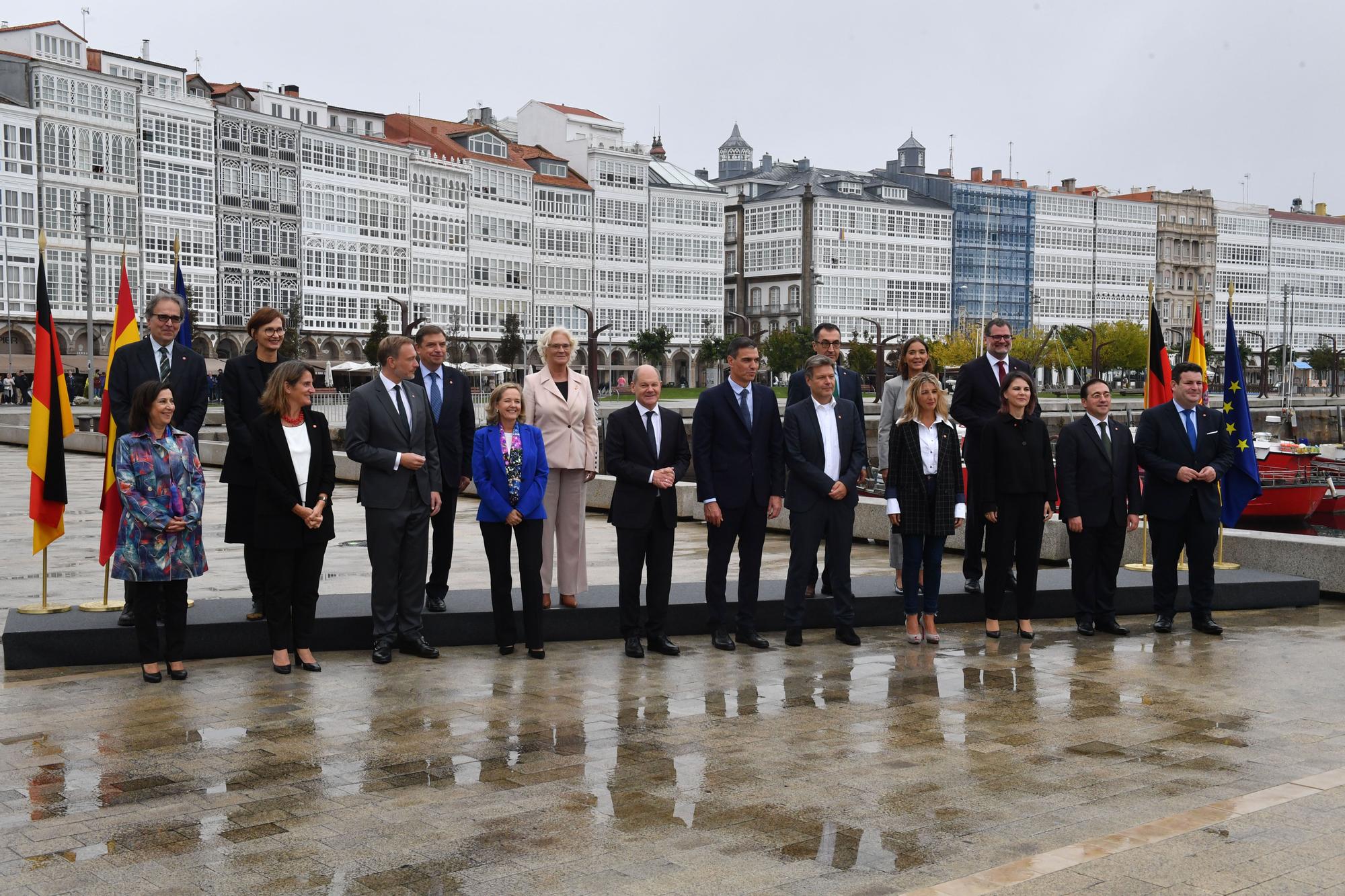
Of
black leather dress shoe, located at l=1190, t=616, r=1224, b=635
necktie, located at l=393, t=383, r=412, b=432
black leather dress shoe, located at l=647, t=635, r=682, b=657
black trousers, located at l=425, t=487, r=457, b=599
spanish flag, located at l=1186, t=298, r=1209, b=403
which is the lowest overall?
black leather dress shoe, located at l=1190, t=616, r=1224, b=635

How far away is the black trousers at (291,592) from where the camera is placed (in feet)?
28.2

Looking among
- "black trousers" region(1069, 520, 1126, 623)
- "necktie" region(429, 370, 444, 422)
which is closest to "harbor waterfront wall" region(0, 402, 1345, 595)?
"black trousers" region(1069, 520, 1126, 623)

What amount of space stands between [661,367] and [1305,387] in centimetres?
5713

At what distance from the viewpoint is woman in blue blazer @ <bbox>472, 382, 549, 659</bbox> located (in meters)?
9.25

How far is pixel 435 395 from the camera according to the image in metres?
10.1

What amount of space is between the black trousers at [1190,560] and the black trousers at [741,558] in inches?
120

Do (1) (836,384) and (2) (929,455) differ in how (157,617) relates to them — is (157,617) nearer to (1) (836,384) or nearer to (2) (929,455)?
(1) (836,384)

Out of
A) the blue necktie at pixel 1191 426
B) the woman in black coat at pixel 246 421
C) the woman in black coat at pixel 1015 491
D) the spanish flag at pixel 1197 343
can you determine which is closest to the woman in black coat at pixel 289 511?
the woman in black coat at pixel 246 421

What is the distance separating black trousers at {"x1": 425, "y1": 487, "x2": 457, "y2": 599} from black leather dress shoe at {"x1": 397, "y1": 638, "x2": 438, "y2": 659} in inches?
28.2

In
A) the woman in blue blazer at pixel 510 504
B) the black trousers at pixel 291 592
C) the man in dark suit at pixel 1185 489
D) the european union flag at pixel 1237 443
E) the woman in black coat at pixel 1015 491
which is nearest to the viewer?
the black trousers at pixel 291 592

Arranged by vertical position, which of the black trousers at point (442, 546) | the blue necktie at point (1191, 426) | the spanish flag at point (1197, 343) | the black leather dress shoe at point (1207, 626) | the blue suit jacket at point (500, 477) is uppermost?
the spanish flag at point (1197, 343)

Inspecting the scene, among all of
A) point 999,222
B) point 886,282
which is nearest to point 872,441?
point 886,282

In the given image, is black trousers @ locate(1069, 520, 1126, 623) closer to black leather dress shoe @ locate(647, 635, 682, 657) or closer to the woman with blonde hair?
the woman with blonde hair

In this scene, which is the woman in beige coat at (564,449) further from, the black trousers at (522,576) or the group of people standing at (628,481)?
the black trousers at (522,576)
